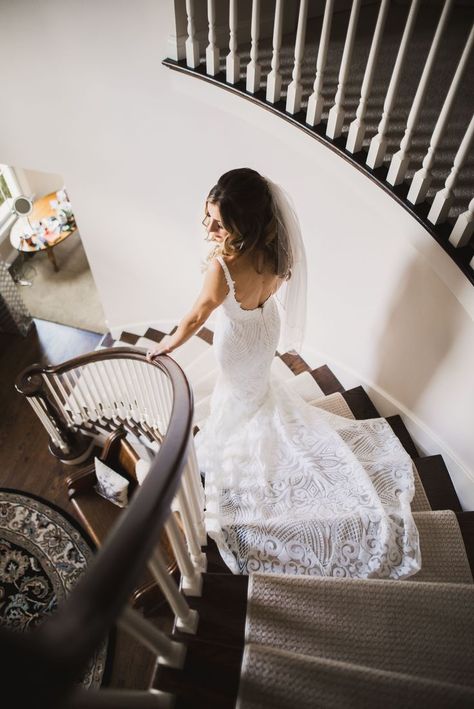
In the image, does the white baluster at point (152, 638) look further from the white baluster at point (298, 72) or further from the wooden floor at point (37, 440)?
the white baluster at point (298, 72)

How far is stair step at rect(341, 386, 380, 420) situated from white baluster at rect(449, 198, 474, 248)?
1362 mm

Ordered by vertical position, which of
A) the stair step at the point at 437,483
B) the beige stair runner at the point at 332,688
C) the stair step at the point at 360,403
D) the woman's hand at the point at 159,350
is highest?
the beige stair runner at the point at 332,688

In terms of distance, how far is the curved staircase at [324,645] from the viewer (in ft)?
3.61

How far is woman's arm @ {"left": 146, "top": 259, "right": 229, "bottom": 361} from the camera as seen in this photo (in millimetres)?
1949

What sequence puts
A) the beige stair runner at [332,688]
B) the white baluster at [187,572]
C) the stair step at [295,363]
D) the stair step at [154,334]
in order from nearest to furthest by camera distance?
Answer: the beige stair runner at [332,688]
the white baluster at [187,572]
the stair step at [295,363]
the stair step at [154,334]

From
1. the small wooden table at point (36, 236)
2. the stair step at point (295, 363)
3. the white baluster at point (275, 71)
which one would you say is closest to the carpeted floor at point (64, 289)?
the small wooden table at point (36, 236)

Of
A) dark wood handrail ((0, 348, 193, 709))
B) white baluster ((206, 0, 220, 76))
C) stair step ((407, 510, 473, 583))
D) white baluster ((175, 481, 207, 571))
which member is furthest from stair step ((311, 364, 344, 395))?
dark wood handrail ((0, 348, 193, 709))

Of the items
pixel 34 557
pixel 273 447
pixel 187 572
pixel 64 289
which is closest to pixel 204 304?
pixel 273 447

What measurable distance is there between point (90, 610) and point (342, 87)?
7.36 ft

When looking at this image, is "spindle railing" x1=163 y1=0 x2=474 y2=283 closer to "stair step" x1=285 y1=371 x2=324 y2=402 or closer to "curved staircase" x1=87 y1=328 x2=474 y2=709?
"curved staircase" x1=87 y1=328 x2=474 y2=709

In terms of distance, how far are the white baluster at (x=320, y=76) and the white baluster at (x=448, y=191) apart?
749 millimetres

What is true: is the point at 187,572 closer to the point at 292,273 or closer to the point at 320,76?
the point at 292,273

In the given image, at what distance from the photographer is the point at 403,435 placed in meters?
2.72

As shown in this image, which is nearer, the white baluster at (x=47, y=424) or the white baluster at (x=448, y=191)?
the white baluster at (x=448, y=191)
